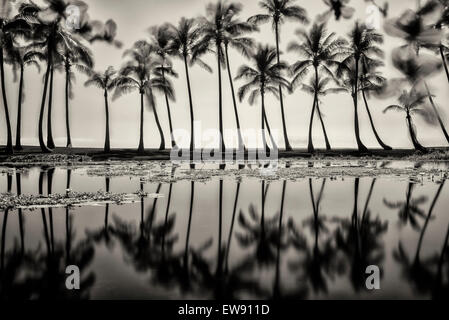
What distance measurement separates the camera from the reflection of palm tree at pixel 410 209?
9.07 m

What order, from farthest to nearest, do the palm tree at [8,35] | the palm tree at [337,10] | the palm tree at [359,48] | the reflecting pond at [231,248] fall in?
1. the palm tree at [359,48]
2. the palm tree at [8,35]
3. the reflecting pond at [231,248]
4. the palm tree at [337,10]

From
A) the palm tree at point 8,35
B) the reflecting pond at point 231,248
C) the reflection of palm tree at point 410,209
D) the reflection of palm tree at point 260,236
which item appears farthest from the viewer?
the palm tree at point 8,35

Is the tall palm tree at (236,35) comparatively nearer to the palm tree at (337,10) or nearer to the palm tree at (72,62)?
the palm tree at (72,62)

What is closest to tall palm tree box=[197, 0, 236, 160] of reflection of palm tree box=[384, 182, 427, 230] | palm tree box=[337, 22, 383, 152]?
palm tree box=[337, 22, 383, 152]

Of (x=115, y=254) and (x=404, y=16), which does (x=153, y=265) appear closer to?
(x=115, y=254)

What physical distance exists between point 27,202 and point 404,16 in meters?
35.3

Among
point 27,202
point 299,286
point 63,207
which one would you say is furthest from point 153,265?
point 27,202

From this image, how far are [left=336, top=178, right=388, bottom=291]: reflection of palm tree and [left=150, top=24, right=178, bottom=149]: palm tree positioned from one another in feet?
124

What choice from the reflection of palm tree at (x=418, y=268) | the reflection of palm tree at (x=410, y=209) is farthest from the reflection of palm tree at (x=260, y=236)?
the reflection of palm tree at (x=410, y=209)

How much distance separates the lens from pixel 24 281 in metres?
5.08

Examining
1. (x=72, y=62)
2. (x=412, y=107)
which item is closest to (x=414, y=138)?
(x=412, y=107)

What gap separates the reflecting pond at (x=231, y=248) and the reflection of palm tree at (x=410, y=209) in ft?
0.08

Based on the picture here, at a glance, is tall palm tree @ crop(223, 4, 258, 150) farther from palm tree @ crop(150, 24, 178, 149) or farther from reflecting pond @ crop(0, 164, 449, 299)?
reflecting pond @ crop(0, 164, 449, 299)

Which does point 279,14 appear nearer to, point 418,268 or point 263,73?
point 263,73
